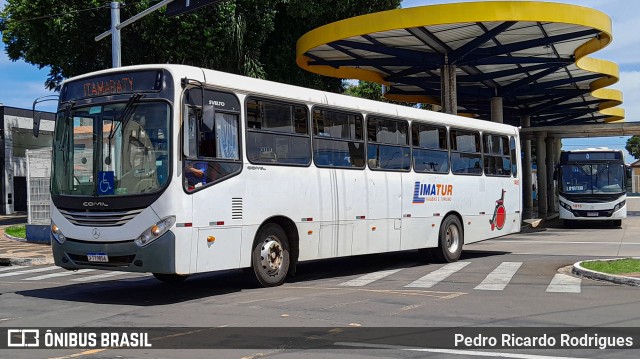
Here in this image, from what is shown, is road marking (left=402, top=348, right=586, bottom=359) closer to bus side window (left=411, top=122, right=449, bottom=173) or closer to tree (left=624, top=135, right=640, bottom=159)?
bus side window (left=411, top=122, right=449, bottom=173)

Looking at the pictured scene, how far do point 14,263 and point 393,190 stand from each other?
1076 centimetres

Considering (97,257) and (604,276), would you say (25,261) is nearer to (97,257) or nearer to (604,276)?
(97,257)

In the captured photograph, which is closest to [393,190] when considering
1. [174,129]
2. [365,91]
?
[174,129]

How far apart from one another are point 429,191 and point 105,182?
7.58m

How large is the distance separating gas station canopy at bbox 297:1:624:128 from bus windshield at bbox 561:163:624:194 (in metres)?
4.45

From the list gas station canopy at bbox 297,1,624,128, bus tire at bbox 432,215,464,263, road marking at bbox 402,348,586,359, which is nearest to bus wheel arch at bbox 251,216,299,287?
road marking at bbox 402,348,586,359

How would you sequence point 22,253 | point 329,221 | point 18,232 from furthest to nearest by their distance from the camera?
point 18,232
point 22,253
point 329,221

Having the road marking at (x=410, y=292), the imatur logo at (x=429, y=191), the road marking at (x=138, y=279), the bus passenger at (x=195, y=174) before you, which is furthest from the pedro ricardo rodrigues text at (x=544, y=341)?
the road marking at (x=138, y=279)

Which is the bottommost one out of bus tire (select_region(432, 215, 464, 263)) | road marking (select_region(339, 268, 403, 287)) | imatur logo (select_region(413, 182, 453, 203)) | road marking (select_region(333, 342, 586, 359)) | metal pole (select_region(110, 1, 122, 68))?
road marking (select_region(339, 268, 403, 287))

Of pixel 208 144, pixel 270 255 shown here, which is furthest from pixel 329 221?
pixel 208 144

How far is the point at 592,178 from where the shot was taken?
105 feet

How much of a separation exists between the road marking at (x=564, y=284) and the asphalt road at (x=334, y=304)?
16 millimetres

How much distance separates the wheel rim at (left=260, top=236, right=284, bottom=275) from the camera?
37.9ft

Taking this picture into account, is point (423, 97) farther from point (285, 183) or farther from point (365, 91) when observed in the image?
point (285, 183)
